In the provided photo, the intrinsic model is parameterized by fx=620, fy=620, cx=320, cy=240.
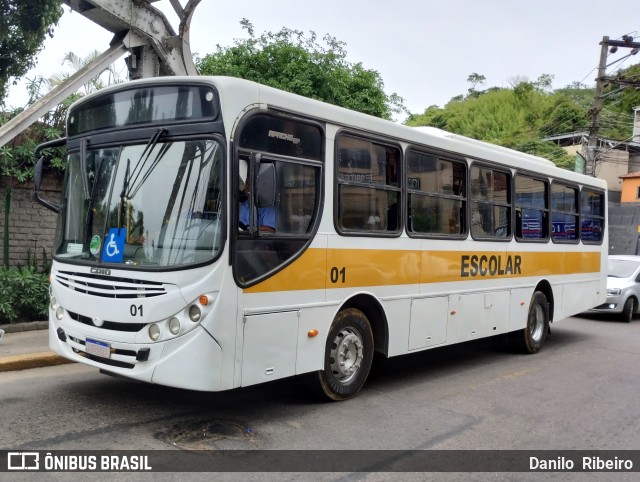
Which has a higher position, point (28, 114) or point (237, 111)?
point (28, 114)

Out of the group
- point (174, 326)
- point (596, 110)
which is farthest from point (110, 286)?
point (596, 110)

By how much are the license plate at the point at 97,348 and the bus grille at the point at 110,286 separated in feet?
1.36

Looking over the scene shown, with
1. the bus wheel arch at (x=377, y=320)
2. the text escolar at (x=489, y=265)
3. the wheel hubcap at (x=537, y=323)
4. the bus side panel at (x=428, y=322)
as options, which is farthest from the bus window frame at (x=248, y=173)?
the wheel hubcap at (x=537, y=323)

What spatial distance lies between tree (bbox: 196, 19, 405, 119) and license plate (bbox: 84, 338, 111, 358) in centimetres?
1365

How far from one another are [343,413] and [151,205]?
272 centimetres

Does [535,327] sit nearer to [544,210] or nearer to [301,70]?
[544,210]

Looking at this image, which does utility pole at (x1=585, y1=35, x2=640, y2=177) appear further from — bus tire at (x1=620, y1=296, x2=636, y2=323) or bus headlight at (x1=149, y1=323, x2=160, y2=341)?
bus headlight at (x1=149, y1=323, x2=160, y2=341)

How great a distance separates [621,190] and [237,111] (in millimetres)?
42345

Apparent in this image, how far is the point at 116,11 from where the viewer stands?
925 cm

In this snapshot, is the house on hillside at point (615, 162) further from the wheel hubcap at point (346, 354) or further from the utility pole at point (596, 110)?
the wheel hubcap at point (346, 354)

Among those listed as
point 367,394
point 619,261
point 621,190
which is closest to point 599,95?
point 619,261

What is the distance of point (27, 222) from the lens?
10625 millimetres

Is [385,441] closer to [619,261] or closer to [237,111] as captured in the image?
[237,111]

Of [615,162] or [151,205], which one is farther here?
[615,162]
